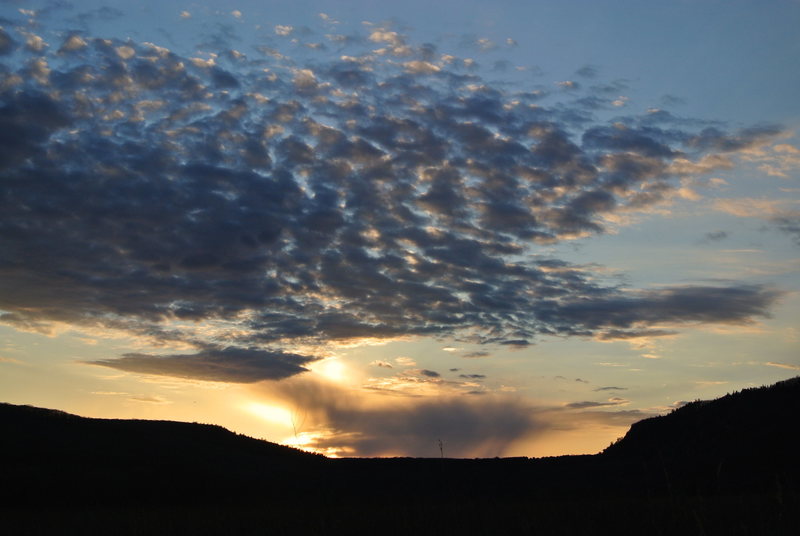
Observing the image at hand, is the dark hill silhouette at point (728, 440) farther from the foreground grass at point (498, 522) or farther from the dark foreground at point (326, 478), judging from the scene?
the foreground grass at point (498, 522)

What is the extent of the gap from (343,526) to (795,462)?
26.8 metres

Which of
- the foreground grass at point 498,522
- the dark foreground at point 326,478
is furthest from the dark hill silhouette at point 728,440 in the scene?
the foreground grass at point 498,522

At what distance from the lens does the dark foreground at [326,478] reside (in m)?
16.5

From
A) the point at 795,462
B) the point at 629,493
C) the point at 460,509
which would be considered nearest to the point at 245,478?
the point at 629,493

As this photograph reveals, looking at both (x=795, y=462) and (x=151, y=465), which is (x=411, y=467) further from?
(x=795, y=462)

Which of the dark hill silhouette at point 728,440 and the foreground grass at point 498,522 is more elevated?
the dark hill silhouette at point 728,440

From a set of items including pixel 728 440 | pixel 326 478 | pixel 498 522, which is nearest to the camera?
pixel 498 522

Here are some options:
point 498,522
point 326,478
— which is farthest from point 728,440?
point 498,522

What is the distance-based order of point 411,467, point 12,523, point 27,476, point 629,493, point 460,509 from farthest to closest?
point 411,467 → point 27,476 → point 629,493 → point 12,523 → point 460,509

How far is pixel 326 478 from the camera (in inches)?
1387

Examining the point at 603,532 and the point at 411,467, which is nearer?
the point at 603,532

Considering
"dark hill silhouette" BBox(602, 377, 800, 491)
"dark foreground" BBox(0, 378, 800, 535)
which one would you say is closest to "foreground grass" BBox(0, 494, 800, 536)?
"dark foreground" BBox(0, 378, 800, 535)

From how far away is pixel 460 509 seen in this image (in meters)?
16.4

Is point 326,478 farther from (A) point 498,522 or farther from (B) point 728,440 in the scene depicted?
(A) point 498,522
